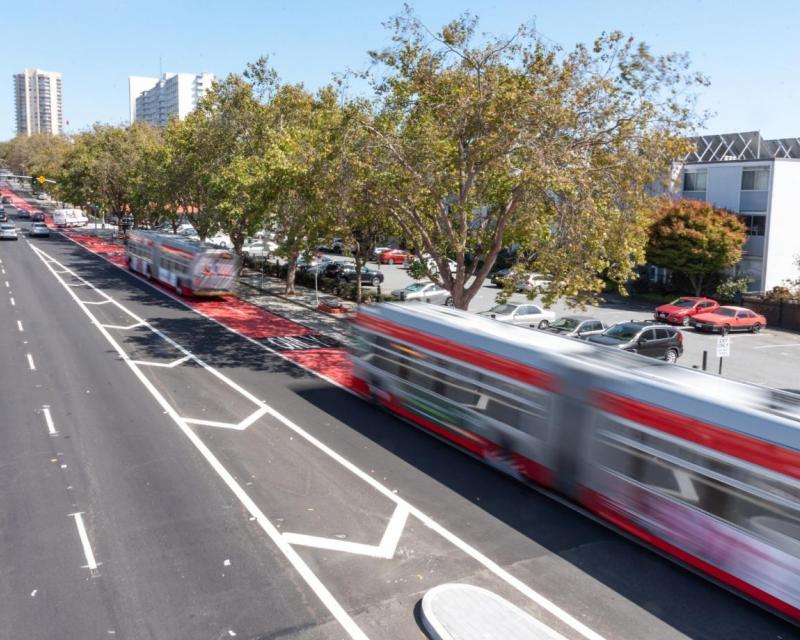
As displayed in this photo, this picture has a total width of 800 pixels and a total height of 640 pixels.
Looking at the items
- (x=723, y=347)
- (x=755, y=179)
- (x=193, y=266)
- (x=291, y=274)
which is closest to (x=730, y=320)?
(x=755, y=179)

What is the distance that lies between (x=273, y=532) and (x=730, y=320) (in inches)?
1203

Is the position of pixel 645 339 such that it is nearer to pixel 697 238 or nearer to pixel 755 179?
pixel 697 238

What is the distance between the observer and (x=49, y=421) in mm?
16500

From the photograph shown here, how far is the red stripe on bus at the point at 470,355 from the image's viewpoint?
493 inches

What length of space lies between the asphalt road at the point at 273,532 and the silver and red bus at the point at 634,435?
61 cm

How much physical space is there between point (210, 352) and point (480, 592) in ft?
56.8

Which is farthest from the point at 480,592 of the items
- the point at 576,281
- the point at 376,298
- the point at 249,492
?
the point at 376,298

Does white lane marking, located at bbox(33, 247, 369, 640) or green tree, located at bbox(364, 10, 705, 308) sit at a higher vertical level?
green tree, located at bbox(364, 10, 705, 308)

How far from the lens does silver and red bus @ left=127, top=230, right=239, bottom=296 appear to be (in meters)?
35.0

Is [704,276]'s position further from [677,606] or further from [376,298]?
[677,606]

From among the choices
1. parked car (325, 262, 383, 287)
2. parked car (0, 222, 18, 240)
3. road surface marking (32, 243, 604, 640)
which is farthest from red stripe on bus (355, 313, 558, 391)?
parked car (0, 222, 18, 240)

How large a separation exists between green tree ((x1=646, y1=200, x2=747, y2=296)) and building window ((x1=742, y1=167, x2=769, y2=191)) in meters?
2.66

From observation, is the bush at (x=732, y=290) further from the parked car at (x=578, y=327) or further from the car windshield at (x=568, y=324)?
the car windshield at (x=568, y=324)

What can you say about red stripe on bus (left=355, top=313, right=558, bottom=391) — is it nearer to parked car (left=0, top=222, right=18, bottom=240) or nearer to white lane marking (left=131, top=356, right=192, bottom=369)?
white lane marking (left=131, top=356, right=192, bottom=369)
